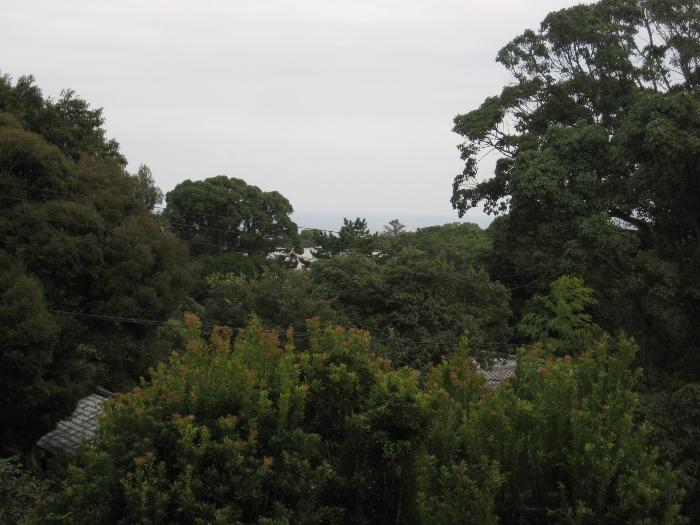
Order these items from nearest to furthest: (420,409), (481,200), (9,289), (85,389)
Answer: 1. (420,409)
2. (9,289)
3. (85,389)
4. (481,200)

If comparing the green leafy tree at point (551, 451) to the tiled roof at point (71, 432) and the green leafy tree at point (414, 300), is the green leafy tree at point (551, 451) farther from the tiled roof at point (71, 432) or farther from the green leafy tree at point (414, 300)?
the tiled roof at point (71, 432)

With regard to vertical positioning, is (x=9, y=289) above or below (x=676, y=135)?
below

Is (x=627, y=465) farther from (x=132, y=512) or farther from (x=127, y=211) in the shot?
(x=127, y=211)

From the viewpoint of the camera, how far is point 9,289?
516 inches

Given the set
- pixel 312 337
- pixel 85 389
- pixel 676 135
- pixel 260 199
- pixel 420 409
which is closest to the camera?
pixel 420 409

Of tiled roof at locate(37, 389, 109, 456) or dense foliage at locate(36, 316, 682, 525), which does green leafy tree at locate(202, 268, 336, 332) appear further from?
dense foliage at locate(36, 316, 682, 525)

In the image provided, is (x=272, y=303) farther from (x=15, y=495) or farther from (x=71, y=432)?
(x=15, y=495)

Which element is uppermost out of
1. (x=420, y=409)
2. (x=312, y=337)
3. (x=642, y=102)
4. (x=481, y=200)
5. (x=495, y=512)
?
(x=642, y=102)

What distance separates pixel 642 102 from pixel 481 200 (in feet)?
14.8

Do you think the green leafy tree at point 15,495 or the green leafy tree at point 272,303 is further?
the green leafy tree at point 272,303

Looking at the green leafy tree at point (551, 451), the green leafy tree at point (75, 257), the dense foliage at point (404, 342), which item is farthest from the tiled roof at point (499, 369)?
the green leafy tree at point (551, 451)

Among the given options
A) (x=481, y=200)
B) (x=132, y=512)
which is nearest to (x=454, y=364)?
(x=132, y=512)

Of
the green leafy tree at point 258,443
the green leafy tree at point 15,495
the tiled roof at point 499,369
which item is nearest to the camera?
the green leafy tree at point 258,443

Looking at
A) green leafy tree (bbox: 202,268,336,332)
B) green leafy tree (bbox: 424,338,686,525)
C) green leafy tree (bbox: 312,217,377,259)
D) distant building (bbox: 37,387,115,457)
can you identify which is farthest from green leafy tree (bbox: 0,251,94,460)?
green leafy tree (bbox: 312,217,377,259)
